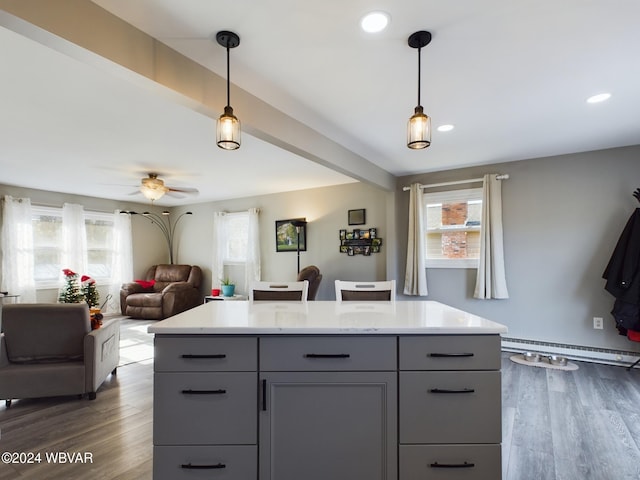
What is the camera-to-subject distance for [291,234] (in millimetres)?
5770

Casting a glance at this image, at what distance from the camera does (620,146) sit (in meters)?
3.47

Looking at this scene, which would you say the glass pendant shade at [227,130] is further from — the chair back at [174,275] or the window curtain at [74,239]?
the window curtain at [74,239]

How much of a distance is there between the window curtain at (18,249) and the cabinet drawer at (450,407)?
6605 millimetres

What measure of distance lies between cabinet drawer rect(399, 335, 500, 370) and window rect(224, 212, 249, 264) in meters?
5.45

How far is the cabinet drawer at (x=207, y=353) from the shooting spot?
4.38ft

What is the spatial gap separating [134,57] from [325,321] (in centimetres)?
161

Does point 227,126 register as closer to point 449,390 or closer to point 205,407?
point 205,407

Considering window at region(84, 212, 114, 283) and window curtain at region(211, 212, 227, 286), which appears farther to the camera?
window curtain at region(211, 212, 227, 286)

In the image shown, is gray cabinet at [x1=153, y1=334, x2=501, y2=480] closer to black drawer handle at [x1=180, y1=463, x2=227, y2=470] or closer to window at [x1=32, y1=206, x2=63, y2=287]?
black drawer handle at [x1=180, y1=463, x2=227, y2=470]

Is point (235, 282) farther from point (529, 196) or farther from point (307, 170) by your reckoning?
point (529, 196)

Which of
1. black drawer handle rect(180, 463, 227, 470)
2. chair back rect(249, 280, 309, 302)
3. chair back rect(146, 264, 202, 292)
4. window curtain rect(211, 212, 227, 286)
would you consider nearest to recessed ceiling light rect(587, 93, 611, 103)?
chair back rect(249, 280, 309, 302)

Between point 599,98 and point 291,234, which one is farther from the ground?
point 599,98

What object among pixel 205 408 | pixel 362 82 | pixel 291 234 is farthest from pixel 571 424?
pixel 291 234

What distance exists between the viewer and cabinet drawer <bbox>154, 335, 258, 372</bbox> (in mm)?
1336
